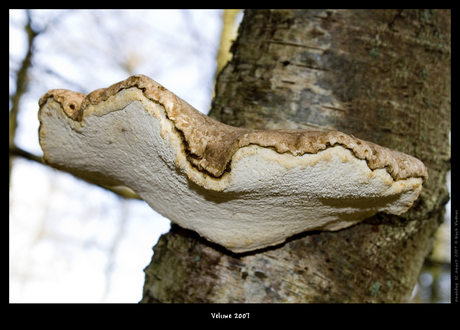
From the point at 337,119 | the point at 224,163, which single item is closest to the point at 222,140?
the point at 224,163

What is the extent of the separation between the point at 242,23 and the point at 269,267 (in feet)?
4.74

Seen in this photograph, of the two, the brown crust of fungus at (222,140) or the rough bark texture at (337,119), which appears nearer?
the brown crust of fungus at (222,140)

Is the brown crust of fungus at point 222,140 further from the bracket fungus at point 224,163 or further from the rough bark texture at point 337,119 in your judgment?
the rough bark texture at point 337,119

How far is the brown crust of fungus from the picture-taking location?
40.8 inches

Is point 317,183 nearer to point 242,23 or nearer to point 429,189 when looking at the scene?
point 429,189

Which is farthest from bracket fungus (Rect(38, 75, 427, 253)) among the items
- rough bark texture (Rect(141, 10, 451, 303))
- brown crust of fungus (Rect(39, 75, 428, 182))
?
rough bark texture (Rect(141, 10, 451, 303))

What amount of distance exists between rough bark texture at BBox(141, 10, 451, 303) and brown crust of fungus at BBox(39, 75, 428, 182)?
2.15ft

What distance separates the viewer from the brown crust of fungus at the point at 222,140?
1.04m

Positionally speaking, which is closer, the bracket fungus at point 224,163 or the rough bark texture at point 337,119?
the bracket fungus at point 224,163

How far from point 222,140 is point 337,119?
2.92 feet

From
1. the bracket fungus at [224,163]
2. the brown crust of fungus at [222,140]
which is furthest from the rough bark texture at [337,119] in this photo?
the brown crust of fungus at [222,140]

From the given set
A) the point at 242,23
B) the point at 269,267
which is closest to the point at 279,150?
the point at 269,267

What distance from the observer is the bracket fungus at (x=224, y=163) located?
3.47ft
